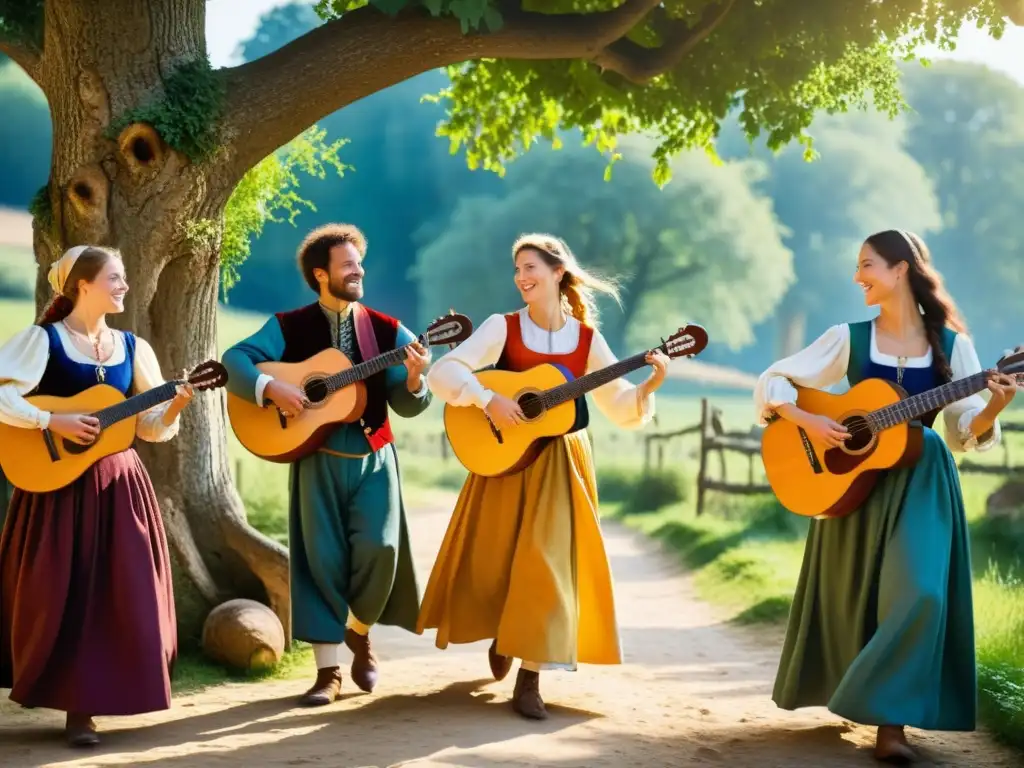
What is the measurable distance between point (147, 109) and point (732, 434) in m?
9.33

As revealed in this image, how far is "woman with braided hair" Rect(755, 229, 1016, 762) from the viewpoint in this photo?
4.74 metres

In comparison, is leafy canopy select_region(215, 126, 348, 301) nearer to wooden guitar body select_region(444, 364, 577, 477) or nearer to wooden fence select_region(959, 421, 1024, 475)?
wooden guitar body select_region(444, 364, 577, 477)

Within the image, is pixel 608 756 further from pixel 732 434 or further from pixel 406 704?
pixel 732 434

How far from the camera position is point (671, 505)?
14.8 m

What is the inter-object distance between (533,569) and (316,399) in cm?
119

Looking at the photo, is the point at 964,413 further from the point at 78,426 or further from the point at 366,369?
the point at 78,426

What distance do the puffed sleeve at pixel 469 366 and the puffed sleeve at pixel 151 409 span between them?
1099 mm

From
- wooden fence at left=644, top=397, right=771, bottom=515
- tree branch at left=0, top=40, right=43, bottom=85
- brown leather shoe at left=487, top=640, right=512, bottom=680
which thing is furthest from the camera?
wooden fence at left=644, top=397, right=771, bottom=515

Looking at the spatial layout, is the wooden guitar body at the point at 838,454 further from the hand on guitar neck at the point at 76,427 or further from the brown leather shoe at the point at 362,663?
the hand on guitar neck at the point at 76,427

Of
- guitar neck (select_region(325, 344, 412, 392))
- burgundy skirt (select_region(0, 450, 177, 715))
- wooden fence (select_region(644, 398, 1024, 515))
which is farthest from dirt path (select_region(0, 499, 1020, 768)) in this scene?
wooden fence (select_region(644, 398, 1024, 515))

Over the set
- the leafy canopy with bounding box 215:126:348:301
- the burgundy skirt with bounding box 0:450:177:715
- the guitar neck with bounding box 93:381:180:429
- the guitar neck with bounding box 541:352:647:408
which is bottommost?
the burgundy skirt with bounding box 0:450:177:715

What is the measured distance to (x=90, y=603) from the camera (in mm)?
5031

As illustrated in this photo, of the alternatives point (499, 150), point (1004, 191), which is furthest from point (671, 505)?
point (1004, 191)

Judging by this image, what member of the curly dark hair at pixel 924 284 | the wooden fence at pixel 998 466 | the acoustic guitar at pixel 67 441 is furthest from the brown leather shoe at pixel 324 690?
the wooden fence at pixel 998 466
